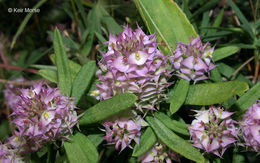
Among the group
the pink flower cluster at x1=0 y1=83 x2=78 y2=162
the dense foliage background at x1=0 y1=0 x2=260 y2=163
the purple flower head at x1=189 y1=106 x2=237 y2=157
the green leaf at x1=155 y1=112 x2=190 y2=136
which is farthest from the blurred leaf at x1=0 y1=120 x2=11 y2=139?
the purple flower head at x1=189 y1=106 x2=237 y2=157

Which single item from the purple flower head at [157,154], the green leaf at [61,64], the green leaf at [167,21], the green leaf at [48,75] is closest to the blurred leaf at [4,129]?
the green leaf at [48,75]

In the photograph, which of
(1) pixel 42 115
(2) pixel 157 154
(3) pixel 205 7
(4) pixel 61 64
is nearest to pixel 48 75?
(4) pixel 61 64

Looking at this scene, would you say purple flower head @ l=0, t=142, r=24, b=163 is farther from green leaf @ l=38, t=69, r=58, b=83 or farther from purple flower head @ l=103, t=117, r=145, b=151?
purple flower head @ l=103, t=117, r=145, b=151

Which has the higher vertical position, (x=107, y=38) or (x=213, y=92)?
(x=107, y=38)

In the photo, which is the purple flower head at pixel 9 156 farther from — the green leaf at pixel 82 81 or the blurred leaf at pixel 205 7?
the blurred leaf at pixel 205 7

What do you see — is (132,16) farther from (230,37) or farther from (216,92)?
(216,92)

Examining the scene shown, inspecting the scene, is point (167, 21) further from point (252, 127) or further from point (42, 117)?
point (42, 117)
